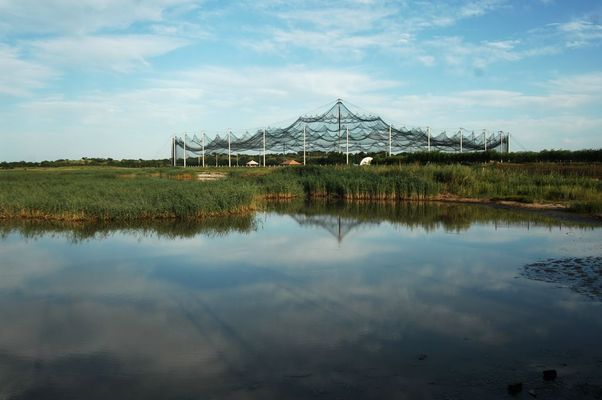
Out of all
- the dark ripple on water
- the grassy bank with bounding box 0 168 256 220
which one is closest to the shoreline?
the grassy bank with bounding box 0 168 256 220

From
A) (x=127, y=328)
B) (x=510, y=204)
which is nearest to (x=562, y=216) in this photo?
(x=510, y=204)

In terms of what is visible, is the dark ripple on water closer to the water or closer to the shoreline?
the water

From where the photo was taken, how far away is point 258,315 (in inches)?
254

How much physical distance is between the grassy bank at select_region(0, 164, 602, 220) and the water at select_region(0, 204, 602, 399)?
396 cm

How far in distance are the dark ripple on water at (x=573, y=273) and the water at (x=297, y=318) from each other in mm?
63

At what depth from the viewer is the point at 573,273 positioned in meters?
8.20

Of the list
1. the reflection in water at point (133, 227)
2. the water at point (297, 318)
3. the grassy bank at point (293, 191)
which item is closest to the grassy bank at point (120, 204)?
the grassy bank at point (293, 191)

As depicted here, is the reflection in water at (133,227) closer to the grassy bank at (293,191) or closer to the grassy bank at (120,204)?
the grassy bank at (120,204)

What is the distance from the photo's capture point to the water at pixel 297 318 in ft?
14.7

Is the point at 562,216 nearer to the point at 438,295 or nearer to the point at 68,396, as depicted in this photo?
the point at 438,295

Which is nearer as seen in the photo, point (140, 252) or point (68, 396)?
point (68, 396)

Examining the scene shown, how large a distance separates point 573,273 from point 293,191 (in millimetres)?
18529

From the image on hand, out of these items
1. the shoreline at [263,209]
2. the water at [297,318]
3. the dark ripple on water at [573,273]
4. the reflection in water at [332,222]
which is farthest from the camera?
the shoreline at [263,209]

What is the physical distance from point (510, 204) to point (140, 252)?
1555 cm
